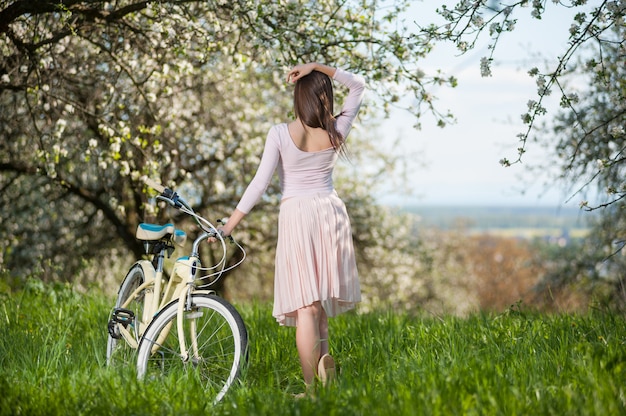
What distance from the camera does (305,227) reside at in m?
4.34

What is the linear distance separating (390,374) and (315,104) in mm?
1626

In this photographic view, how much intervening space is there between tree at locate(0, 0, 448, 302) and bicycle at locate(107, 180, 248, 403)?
2.00 meters

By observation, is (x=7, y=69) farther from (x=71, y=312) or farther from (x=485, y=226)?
(x=485, y=226)

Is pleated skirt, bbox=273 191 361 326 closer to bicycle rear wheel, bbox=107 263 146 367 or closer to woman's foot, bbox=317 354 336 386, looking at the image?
woman's foot, bbox=317 354 336 386

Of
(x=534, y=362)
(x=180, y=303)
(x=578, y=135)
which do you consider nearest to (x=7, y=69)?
(x=180, y=303)

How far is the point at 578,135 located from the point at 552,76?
18.6 ft

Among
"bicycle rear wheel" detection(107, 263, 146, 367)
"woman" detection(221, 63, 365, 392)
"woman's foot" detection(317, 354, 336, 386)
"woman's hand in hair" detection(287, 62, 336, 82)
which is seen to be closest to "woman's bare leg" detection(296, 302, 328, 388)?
"woman" detection(221, 63, 365, 392)

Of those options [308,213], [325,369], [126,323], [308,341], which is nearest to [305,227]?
[308,213]

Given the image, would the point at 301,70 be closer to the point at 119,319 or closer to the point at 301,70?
the point at 301,70

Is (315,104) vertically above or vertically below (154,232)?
above

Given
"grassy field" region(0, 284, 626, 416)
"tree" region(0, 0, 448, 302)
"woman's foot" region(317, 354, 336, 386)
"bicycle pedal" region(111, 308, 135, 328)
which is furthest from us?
"tree" region(0, 0, 448, 302)

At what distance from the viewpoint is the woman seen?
4324 millimetres

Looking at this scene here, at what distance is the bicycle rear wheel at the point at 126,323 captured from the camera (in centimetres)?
466

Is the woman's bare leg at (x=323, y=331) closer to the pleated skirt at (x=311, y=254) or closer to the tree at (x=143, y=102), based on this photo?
the pleated skirt at (x=311, y=254)
